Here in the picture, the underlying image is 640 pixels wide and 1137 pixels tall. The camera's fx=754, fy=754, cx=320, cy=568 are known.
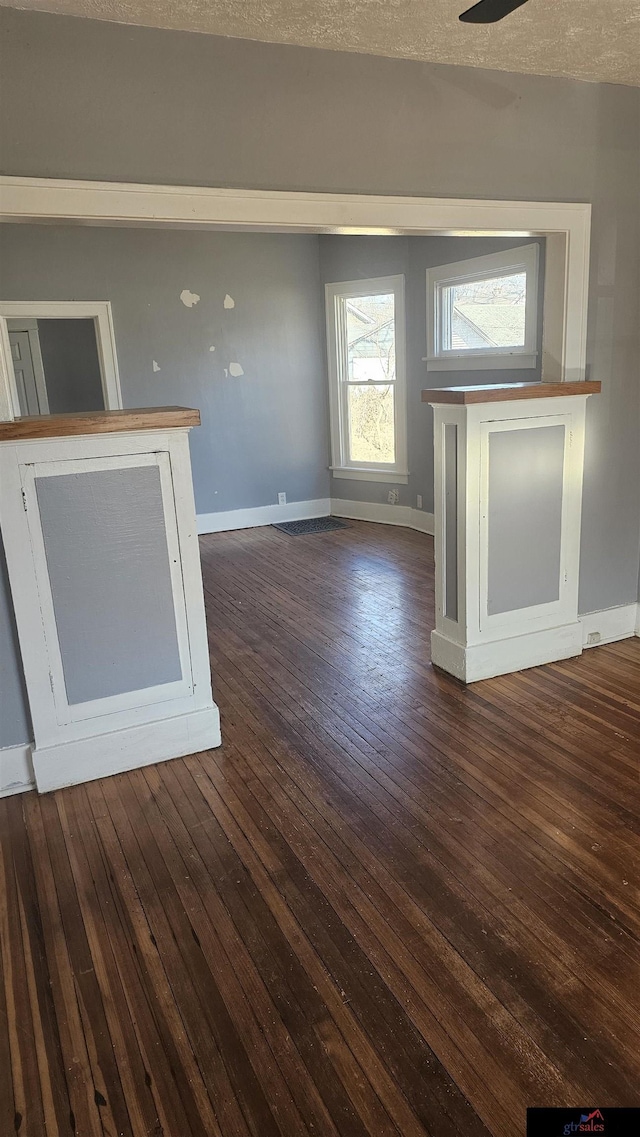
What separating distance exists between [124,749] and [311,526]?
14.1ft

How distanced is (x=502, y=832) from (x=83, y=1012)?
134 centimetres

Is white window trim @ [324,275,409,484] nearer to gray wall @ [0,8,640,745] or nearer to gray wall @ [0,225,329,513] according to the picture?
gray wall @ [0,225,329,513]

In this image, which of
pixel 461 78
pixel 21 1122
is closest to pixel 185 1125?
pixel 21 1122

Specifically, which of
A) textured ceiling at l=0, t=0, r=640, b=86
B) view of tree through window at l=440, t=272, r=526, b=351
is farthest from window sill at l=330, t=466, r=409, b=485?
textured ceiling at l=0, t=0, r=640, b=86

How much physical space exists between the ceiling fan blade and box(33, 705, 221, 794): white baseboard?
254 cm

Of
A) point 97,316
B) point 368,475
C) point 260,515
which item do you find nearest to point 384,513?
point 368,475

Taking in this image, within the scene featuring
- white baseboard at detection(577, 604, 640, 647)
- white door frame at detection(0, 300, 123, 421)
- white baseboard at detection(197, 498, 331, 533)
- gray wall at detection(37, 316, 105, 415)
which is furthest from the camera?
white baseboard at detection(197, 498, 331, 533)

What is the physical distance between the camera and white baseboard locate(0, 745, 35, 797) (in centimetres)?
279

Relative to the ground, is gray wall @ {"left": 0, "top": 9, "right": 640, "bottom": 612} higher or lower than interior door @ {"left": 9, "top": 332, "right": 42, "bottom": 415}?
higher

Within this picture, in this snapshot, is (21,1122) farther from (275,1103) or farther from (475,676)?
(475,676)

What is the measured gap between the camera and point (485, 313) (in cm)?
555

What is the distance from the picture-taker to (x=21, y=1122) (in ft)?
5.19

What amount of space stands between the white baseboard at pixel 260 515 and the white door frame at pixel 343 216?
3934mm

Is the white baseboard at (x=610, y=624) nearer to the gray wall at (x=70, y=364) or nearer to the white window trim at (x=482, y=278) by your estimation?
the white window trim at (x=482, y=278)
